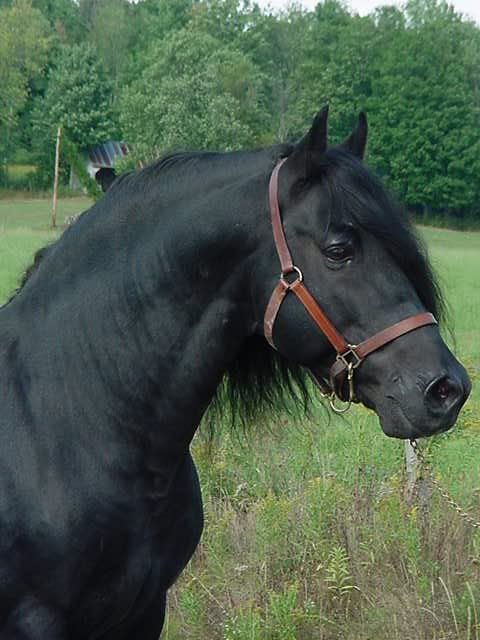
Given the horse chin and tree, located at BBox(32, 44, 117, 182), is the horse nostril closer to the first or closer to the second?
the horse chin

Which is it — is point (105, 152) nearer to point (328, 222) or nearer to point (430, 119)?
point (430, 119)

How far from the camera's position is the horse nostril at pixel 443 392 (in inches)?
87.2

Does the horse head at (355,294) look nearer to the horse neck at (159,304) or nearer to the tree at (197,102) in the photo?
the horse neck at (159,304)

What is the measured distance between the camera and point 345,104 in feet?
181

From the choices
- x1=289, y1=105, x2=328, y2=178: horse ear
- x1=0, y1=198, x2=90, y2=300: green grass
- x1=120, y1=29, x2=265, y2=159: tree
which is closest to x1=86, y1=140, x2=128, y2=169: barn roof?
x1=120, y1=29, x2=265, y2=159: tree

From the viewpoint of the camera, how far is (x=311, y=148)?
236 cm

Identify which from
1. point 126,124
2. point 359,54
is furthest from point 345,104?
point 126,124

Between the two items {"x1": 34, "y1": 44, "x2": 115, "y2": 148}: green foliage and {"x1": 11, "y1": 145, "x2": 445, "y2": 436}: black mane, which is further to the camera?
{"x1": 34, "y1": 44, "x2": 115, "y2": 148}: green foliage

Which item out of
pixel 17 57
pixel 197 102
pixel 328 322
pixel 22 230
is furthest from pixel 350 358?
pixel 17 57

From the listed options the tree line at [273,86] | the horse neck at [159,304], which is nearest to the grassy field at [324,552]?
the horse neck at [159,304]

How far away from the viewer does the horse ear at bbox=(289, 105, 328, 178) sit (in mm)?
2299

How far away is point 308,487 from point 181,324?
221 centimetres

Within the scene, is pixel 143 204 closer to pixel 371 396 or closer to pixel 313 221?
pixel 313 221

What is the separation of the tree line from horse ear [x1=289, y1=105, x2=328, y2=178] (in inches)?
1587
